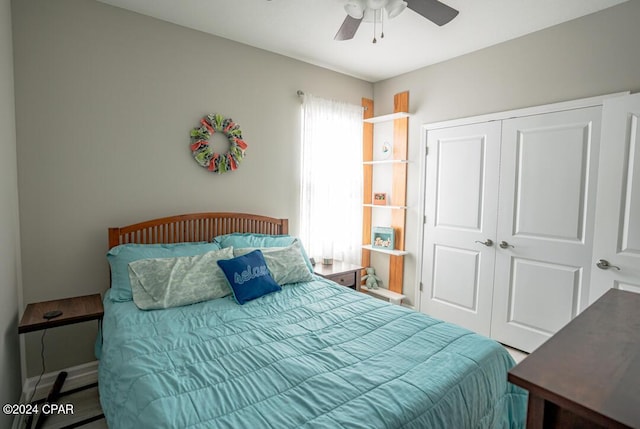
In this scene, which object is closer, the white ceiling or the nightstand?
the white ceiling

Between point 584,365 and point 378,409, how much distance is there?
643 mm

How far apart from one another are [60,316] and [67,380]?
2.40 ft

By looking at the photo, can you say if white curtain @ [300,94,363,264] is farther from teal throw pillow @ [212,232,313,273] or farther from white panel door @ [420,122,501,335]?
white panel door @ [420,122,501,335]

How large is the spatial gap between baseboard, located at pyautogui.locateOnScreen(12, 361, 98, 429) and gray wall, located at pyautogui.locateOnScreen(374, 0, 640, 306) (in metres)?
3.06

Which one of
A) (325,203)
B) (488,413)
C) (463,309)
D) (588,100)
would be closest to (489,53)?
(588,100)

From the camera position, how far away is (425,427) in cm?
119

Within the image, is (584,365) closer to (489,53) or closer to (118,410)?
(118,410)

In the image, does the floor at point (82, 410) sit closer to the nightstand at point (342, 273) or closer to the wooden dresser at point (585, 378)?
the nightstand at point (342, 273)

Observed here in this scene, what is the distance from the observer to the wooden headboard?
2496mm

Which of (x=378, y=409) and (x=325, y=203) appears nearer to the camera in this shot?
(x=378, y=409)

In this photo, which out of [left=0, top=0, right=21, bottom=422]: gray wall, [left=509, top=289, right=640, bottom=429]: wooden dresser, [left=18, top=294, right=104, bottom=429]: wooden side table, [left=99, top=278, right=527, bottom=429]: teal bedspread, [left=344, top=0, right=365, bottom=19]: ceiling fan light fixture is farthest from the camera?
[left=344, top=0, right=365, bottom=19]: ceiling fan light fixture

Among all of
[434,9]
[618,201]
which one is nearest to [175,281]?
[434,9]

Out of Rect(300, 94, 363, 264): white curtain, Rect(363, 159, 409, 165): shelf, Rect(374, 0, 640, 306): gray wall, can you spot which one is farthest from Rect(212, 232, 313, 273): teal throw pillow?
Rect(374, 0, 640, 306): gray wall

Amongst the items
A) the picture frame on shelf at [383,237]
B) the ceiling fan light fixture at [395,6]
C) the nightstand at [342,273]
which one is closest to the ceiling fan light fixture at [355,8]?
the ceiling fan light fixture at [395,6]
